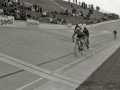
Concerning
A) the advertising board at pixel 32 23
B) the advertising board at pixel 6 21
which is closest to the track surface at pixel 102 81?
the advertising board at pixel 6 21

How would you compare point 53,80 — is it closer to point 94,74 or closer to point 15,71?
point 15,71

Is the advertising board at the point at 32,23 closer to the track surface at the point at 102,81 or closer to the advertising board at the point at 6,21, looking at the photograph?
the advertising board at the point at 6,21

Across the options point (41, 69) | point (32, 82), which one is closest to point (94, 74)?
point (41, 69)

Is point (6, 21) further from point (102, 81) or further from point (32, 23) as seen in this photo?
point (102, 81)

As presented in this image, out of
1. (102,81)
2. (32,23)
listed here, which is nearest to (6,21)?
(32,23)

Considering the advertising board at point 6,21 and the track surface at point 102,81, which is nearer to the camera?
the track surface at point 102,81

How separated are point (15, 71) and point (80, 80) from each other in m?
2.39

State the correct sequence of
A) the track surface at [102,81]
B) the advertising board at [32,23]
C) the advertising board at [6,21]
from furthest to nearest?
the advertising board at [32,23] < the advertising board at [6,21] < the track surface at [102,81]

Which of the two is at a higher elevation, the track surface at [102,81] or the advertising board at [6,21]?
the advertising board at [6,21]

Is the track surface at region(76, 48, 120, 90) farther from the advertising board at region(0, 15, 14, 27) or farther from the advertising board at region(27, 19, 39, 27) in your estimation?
the advertising board at region(27, 19, 39, 27)

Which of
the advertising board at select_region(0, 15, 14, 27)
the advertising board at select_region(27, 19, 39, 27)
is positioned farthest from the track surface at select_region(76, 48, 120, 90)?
the advertising board at select_region(27, 19, 39, 27)

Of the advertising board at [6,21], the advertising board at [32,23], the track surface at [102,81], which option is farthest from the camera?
the advertising board at [32,23]

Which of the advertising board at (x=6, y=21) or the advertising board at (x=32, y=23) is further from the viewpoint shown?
the advertising board at (x=32, y=23)

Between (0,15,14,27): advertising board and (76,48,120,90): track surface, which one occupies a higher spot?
(0,15,14,27): advertising board
